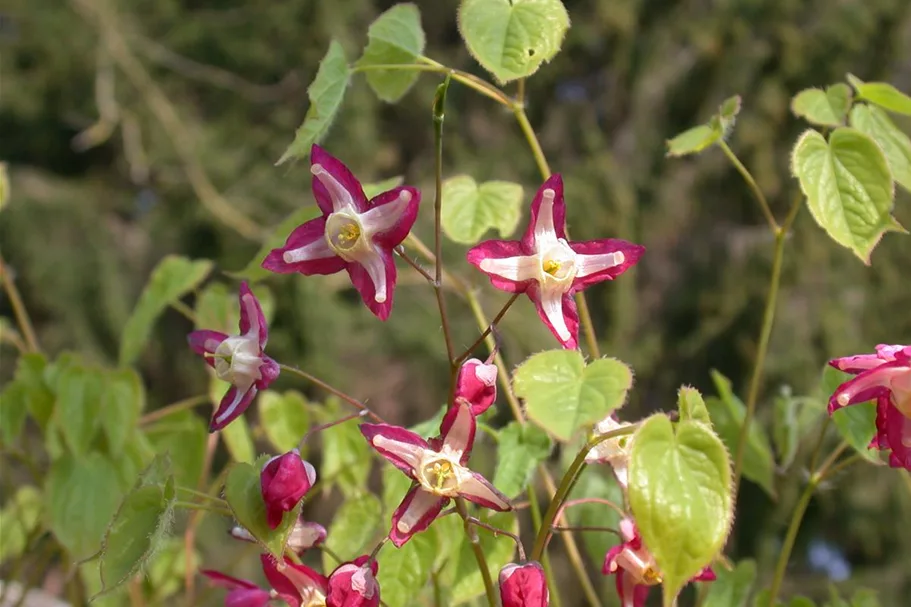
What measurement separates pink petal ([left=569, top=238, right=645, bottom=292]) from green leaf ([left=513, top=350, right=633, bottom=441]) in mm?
56

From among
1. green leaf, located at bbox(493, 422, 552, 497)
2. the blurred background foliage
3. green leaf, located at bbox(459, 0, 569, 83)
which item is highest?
green leaf, located at bbox(459, 0, 569, 83)

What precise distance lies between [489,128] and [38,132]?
134 centimetres

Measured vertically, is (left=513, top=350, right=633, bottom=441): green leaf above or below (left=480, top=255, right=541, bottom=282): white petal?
below

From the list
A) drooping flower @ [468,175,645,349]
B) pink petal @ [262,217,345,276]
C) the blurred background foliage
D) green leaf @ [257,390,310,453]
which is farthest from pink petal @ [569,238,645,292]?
the blurred background foliage

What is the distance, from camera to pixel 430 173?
2.31 metres

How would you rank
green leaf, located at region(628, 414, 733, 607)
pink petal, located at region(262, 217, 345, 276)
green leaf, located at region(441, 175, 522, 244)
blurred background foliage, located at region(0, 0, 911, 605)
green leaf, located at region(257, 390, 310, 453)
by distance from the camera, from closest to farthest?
green leaf, located at region(628, 414, 733, 607) → pink petal, located at region(262, 217, 345, 276) → green leaf, located at region(441, 175, 522, 244) → green leaf, located at region(257, 390, 310, 453) → blurred background foliage, located at region(0, 0, 911, 605)

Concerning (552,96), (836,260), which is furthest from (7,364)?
(836,260)

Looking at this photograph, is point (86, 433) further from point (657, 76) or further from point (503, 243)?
point (657, 76)

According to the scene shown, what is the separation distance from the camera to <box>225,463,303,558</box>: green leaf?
32 centimetres

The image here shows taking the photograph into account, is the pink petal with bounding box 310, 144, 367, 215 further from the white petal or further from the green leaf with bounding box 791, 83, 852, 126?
the green leaf with bounding box 791, 83, 852, 126

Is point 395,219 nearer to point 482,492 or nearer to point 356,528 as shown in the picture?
point 482,492

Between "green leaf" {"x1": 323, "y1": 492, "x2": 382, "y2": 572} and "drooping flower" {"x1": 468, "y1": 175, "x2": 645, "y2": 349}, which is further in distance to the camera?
"green leaf" {"x1": 323, "y1": 492, "x2": 382, "y2": 572}

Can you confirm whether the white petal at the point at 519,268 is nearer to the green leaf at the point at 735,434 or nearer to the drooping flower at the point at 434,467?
the drooping flower at the point at 434,467

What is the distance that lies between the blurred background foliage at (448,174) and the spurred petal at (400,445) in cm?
154
